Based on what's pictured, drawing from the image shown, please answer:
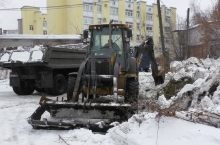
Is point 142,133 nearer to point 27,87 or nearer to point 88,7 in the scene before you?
point 27,87

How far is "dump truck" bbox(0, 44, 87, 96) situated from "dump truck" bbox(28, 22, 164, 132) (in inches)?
99.1

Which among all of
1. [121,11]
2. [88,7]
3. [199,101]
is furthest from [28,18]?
[199,101]

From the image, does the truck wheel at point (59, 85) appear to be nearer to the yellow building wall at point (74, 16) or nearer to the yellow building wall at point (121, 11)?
the yellow building wall at point (74, 16)

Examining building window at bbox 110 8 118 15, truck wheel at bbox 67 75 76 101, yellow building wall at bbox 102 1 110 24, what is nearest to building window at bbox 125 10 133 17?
building window at bbox 110 8 118 15

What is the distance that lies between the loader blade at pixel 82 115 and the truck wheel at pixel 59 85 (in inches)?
200

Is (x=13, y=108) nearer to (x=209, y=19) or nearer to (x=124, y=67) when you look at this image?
(x=124, y=67)

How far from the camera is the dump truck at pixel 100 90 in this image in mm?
6637

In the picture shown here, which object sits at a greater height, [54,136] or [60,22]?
[60,22]

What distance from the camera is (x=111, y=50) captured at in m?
8.95

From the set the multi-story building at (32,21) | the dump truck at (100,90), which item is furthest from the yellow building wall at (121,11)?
the dump truck at (100,90)

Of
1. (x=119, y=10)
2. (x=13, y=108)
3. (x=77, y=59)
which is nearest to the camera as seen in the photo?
(x=13, y=108)

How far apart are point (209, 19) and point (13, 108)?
22011 mm

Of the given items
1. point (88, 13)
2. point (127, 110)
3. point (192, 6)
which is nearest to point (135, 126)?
point (127, 110)

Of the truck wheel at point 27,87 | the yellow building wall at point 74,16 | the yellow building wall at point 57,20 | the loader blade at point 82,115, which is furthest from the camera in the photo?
the yellow building wall at point 57,20
